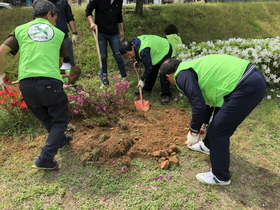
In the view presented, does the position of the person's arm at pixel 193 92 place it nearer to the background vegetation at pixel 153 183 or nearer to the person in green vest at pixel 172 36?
the background vegetation at pixel 153 183

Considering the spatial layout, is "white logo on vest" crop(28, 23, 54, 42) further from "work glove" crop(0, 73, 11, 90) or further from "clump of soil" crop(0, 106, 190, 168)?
"clump of soil" crop(0, 106, 190, 168)

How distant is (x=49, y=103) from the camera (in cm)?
223

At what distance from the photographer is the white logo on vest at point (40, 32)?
2109mm

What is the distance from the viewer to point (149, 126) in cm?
332

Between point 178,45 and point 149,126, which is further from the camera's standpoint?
point 178,45

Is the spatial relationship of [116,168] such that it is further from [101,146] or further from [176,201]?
[176,201]

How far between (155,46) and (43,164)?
245 centimetres

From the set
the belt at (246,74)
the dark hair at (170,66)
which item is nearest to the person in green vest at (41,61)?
the dark hair at (170,66)

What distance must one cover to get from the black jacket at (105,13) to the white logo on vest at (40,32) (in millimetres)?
2256

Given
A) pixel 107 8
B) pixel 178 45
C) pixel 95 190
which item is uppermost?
pixel 107 8

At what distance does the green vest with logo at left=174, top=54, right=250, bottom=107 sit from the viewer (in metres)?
2.00

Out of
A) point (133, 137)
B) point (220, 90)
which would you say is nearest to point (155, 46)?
point (133, 137)

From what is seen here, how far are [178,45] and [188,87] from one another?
288 cm

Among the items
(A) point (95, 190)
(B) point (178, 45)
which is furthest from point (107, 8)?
(A) point (95, 190)
